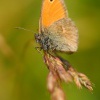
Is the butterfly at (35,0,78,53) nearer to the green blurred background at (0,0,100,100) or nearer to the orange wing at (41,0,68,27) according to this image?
the orange wing at (41,0,68,27)

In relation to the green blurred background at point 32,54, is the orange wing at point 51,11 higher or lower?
higher

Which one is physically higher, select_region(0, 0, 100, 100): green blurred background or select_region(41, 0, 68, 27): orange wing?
select_region(41, 0, 68, 27): orange wing

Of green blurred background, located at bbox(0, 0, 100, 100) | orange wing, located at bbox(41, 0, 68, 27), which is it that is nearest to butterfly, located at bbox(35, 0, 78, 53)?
orange wing, located at bbox(41, 0, 68, 27)

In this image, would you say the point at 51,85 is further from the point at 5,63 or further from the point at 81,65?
the point at 81,65

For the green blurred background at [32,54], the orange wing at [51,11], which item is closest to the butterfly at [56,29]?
the orange wing at [51,11]

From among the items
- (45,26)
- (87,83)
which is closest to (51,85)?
(87,83)

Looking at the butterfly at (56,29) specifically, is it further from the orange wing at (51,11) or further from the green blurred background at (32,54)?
the green blurred background at (32,54)
